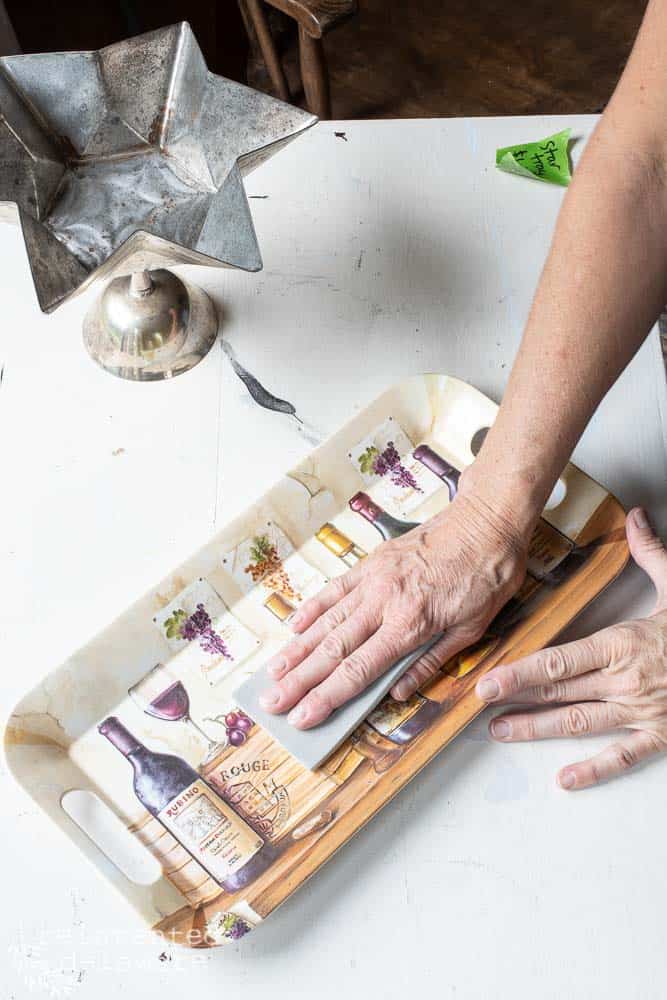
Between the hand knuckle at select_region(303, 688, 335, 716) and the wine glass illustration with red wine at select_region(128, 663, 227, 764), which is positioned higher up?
the wine glass illustration with red wine at select_region(128, 663, 227, 764)

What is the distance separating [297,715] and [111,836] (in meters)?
0.19

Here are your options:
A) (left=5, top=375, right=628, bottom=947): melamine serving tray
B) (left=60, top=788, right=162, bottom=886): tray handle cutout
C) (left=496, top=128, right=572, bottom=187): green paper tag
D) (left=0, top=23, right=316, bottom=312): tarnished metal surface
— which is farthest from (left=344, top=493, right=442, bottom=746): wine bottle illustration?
(left=496, top=128, right=572, bottom=187): green paper tag

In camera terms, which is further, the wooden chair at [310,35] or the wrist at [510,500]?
the wooden chair at [310,35]

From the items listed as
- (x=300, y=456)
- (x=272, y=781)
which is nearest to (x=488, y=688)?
(x=272, y=781)

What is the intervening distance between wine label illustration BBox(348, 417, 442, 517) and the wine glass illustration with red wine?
0.27 meters

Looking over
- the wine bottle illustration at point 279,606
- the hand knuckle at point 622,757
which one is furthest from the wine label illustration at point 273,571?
the hand knuckle at point 622,757

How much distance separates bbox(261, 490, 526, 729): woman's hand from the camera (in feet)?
2.65

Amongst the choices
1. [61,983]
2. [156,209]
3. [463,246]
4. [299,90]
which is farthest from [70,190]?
[299,90]

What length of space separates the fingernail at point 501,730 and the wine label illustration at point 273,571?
212mm

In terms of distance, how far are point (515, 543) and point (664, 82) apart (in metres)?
0.41

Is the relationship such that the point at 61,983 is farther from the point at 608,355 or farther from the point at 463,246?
the point at 463,246

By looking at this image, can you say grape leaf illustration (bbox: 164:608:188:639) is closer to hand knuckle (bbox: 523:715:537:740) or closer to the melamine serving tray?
the melamine serving tray

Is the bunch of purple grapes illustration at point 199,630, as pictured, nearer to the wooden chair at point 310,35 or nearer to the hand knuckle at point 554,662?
the hand knuckle at point 554,662

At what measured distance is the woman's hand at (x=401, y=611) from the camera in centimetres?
81
